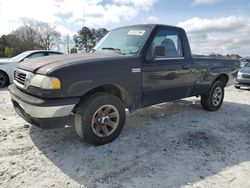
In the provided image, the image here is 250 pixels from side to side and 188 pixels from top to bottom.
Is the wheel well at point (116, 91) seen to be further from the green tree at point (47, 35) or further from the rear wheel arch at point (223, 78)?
the green tree at point (47, 35)

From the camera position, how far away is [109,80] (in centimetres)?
349

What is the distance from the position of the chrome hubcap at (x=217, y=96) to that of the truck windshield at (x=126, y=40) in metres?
2.83

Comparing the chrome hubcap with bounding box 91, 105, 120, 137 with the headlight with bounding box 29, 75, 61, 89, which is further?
the chrome hubcap with bounding box 91, 105, 120, 137

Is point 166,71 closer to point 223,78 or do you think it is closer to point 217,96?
point 217,96

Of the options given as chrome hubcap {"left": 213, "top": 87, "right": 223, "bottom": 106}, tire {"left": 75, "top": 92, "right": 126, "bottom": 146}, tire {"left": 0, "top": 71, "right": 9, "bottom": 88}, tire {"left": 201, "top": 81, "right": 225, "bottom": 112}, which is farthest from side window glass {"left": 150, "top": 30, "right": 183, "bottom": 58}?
tire {"left": 0, "top": 71, "right": 9, "bottom": 88}

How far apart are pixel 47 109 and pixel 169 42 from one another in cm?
281

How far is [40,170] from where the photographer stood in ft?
9.62

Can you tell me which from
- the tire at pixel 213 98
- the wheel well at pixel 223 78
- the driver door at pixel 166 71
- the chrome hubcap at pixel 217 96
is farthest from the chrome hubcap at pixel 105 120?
the wheel well at pixel 223 78

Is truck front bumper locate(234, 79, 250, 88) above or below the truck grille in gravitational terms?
below

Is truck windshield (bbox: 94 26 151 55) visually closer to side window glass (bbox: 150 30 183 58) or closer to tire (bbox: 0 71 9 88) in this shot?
side window glass (bbox: 150 30 183 58)

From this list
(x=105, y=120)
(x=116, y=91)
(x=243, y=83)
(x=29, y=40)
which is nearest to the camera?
(x=105, y=120)

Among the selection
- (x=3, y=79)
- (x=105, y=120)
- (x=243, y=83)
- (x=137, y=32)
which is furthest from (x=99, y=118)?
(x=243, y=83)

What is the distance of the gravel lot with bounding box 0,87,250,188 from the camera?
277 cm

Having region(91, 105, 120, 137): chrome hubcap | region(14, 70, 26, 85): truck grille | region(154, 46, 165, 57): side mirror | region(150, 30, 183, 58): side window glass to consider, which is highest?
region(150, 30, 183, 58): side window glass
